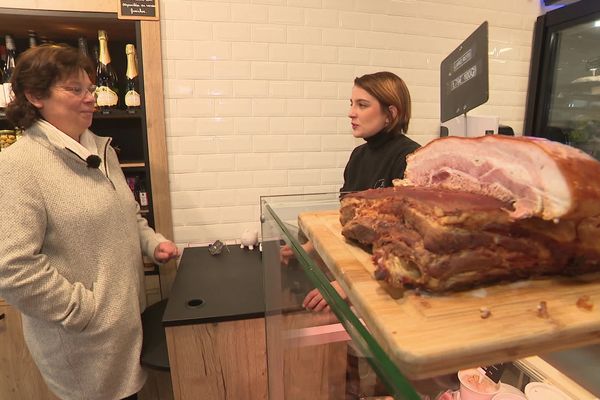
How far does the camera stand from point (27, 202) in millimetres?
1169

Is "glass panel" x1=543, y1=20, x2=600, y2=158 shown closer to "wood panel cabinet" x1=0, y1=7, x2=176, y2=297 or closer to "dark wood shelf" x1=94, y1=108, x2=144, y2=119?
"wood panel cabinet" x1=0, y1=7, x2=176, y2=297

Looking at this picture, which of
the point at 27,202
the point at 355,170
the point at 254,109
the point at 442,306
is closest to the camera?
the point at 442,306

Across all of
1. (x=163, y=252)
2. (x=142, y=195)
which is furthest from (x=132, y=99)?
(x=163, y=252)

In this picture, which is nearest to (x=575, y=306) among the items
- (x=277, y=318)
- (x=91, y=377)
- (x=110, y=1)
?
(x=277, y=318)

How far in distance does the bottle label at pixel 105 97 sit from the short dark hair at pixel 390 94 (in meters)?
1.30

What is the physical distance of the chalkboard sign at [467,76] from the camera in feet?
3.10

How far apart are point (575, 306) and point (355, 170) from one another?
4.28ft

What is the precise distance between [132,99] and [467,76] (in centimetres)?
164

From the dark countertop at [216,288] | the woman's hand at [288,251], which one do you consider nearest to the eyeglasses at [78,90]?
the dark countertop at [216,288]

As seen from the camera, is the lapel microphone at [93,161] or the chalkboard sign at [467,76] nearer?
the chalkboard sign at [467,76]

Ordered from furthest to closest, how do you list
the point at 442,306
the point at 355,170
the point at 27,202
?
1. the point at 355,170
2. the point at 27,202
3. the point at 442,306

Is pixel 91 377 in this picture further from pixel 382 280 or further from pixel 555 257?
pixel 555 257

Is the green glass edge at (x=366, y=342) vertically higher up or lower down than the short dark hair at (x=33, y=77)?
lower down

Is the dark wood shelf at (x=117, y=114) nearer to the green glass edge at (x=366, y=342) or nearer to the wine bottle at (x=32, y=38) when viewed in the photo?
the wine bottle at (x=32, y=38)
